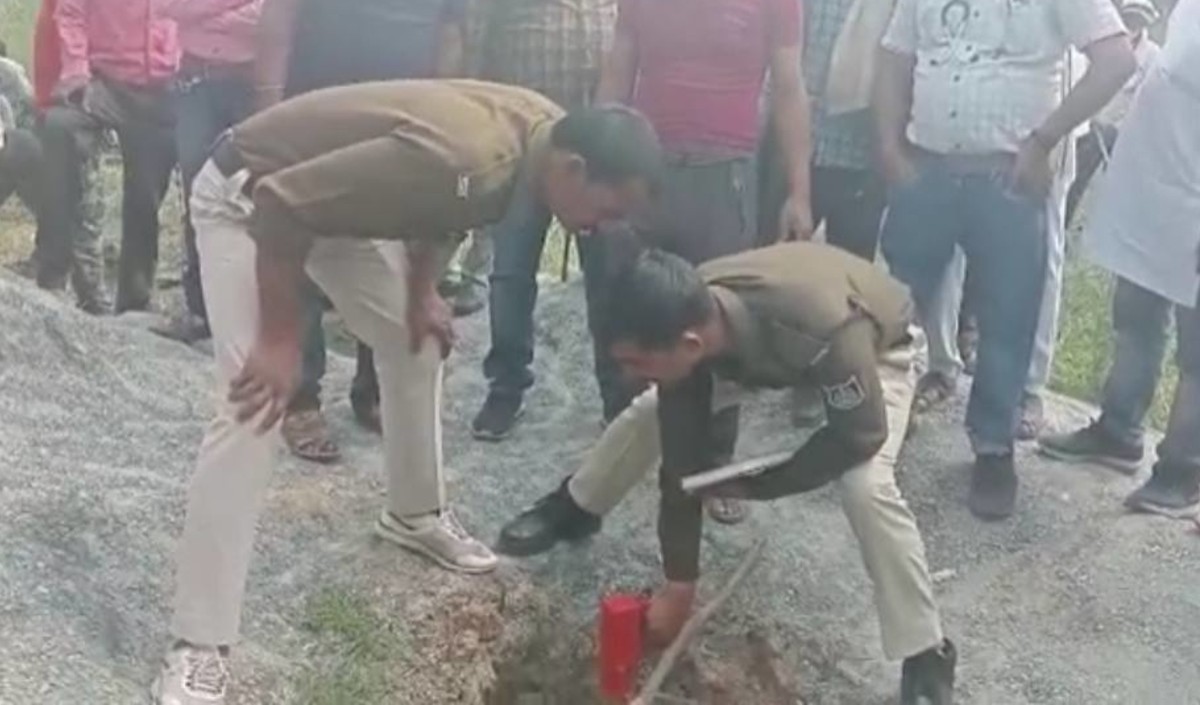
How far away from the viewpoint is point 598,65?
5.46 m

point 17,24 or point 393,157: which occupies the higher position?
point 393,157

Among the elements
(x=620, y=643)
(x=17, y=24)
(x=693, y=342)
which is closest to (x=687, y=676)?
(x=620, y=643)

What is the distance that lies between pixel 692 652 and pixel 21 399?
90.2 inches

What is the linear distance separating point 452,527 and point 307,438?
0.75 meters

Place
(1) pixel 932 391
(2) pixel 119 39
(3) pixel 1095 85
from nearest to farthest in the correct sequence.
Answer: (3) pixel 1095 85, (1) pixel 932 391, (2) pixel 119 39

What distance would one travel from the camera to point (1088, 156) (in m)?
6.75

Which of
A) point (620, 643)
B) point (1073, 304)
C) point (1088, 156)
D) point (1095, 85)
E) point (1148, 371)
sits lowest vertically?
point (1073, 304)

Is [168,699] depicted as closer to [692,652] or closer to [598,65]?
[692,652]

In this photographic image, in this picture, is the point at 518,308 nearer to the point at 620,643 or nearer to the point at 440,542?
the point at 440,542

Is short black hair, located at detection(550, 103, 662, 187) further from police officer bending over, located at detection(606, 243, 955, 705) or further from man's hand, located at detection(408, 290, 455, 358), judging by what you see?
man's hand, located at detection(408, 290, 455, 358)

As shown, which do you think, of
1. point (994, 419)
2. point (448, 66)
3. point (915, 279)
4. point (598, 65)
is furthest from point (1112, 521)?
point (448, 66)

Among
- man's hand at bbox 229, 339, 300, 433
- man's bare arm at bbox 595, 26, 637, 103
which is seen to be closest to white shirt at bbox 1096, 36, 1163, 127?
man's bare arm at bbox 595, 26, 637, 103

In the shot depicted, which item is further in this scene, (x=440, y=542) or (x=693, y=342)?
(x=440, y=542)

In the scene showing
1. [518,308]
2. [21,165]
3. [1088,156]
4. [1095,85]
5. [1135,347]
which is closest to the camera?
[1095,85]
